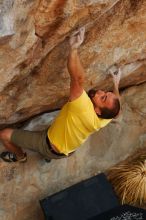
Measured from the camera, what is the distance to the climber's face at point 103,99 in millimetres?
4197

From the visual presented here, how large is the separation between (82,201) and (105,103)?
150cm

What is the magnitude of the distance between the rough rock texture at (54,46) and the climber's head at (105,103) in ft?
1.49

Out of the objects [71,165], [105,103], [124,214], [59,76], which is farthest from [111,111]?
[71,165]

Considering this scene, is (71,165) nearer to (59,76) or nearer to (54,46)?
(59,76)

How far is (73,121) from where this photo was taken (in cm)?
436

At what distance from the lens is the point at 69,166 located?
5.73 meters

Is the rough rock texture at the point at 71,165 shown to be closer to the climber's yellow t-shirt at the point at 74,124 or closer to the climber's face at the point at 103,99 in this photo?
the climber's yellow t-shirt at the point at 74,124

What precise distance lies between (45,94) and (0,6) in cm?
142

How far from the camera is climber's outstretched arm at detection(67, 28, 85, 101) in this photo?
4.05 m

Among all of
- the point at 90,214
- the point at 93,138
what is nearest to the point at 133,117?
the point at 93,138

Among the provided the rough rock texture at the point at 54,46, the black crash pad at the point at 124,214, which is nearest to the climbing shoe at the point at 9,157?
the rough rock texture at the point at 54,46

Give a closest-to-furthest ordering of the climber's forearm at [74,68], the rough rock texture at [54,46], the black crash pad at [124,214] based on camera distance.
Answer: the rough rock texture at [54,46], the climber's forearm at [74,68], the black crash pad at [124,214]

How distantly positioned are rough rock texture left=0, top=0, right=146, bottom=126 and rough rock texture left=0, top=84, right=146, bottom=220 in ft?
1.87

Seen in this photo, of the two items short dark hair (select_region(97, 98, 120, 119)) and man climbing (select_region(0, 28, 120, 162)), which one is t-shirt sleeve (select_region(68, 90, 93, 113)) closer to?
man climbing (select_region(0, 28, 120, 162))
